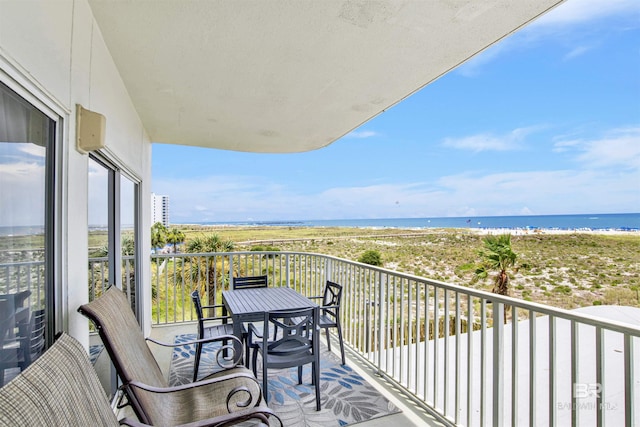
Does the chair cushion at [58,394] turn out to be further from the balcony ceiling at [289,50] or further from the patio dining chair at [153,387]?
the balcony ceiling at [289,50]

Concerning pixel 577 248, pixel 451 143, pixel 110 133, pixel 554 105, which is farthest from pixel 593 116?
pixel 110 133

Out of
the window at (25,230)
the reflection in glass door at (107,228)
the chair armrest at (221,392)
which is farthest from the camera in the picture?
the reflection in glass door at (107,228)

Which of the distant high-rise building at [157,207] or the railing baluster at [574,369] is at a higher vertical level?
the distant high-rise building at [157,207]

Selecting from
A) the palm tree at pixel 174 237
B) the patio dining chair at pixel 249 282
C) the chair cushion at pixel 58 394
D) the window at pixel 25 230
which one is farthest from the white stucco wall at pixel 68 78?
the palm tree at pixel 174 237

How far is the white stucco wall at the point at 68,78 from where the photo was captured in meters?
1.16

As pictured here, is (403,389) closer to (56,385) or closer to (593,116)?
(56,385)

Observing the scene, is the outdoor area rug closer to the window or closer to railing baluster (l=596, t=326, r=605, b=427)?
railing baluster (l=596, t=326, r=605, b=427)

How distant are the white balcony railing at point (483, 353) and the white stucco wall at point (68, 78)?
2.25 metres

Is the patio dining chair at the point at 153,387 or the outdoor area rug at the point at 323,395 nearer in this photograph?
the patio dining chair at the point at 153,387

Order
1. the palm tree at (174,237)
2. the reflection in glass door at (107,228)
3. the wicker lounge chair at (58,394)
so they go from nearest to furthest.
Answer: the wicker lounge chair at (58,394) → the reflection in glass door at (107,228) → the palm tree at (174,237)

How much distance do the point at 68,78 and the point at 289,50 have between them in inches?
52.9

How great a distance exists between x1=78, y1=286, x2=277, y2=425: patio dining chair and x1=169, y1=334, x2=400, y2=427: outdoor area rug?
75cm

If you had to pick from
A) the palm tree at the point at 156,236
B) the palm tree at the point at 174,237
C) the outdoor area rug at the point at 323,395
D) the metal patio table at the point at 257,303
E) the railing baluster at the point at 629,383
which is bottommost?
the outdoor area rug at the point at 323,395

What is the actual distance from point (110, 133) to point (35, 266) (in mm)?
1307
